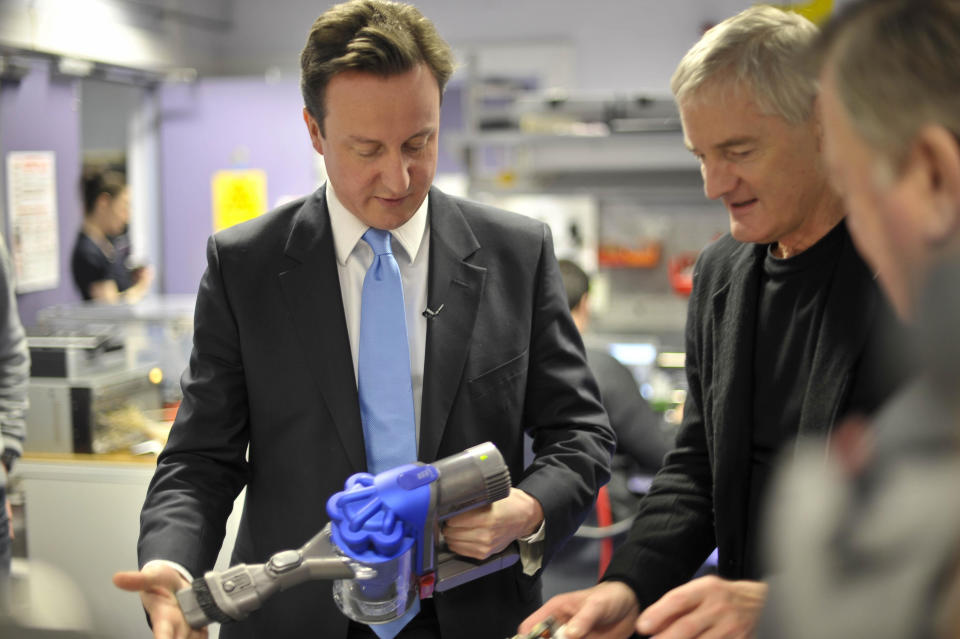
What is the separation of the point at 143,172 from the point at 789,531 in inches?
319

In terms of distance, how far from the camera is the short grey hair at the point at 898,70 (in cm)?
61

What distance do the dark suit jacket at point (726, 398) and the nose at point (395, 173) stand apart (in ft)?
1.61

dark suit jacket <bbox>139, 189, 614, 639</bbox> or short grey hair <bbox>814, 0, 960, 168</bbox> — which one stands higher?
short grey hair <bbox>814, 0, 960, 168</bbox>

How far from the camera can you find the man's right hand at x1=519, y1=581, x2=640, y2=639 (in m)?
1.23

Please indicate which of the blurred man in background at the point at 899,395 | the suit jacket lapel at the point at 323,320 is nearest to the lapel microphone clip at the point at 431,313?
the suit jacket lapel at the point at 323,320

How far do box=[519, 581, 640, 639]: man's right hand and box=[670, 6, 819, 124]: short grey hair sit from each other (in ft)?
2.21

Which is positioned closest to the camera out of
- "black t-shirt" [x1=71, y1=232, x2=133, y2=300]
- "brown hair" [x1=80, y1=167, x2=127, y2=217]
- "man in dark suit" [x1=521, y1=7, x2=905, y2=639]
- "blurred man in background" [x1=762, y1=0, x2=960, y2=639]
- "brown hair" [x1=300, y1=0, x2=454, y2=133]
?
"blurred man in background" [x1=762, y1=0, x2=960, y2=639]

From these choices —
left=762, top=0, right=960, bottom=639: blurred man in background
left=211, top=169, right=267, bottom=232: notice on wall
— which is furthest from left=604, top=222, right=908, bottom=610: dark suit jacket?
left=211, top=169, right=267, bottom=232: notice on wall

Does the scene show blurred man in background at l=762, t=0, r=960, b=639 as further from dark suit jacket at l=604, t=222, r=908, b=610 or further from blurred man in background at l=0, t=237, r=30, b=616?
blurred man in background at l=0, t=237, r=30, b=616

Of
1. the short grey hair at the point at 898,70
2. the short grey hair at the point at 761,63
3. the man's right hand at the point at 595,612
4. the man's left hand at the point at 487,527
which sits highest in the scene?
the short grey hair at the point at 761,63

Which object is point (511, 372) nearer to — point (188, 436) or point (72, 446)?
point (188, 436)

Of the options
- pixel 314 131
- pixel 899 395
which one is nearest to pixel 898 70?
pixel 899 395

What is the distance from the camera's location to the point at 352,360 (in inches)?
54.7

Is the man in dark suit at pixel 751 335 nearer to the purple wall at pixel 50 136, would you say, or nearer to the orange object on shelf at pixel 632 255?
the orange object on shelf at pixel 632 255
